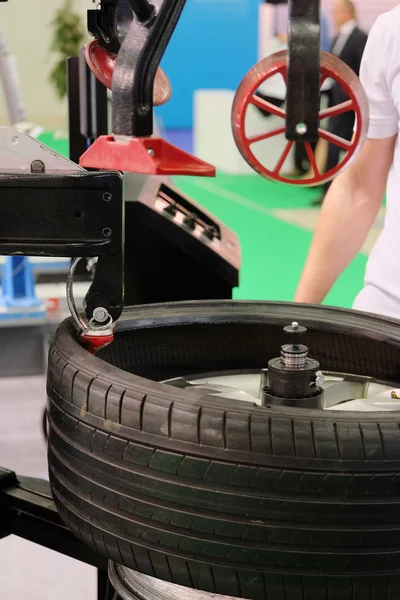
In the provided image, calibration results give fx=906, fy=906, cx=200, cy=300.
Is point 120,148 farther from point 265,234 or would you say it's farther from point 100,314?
point 265,234

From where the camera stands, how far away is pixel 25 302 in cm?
330

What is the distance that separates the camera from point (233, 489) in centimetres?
85

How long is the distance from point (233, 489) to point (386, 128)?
1.04 metres

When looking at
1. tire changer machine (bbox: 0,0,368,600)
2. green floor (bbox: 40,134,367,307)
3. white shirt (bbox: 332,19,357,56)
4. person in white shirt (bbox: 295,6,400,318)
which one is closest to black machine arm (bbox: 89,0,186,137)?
tire changer machine (bbox: 0,0,368,600)

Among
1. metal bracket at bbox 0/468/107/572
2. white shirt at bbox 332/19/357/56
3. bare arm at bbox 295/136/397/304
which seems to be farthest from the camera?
white shirt at bbox 332/19/357/56

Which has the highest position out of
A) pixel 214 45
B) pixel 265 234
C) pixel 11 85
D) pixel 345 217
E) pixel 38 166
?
pixel 38 166

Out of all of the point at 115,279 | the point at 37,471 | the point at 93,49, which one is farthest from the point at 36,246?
the point at 37,471

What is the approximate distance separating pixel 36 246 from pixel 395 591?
0.49 m

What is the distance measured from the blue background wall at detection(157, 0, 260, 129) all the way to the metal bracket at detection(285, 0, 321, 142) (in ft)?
39.5

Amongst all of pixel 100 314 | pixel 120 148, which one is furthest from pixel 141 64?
pixel 100 314

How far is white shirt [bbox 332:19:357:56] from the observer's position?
7250 millimetres

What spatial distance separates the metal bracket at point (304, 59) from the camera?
2.74 ft

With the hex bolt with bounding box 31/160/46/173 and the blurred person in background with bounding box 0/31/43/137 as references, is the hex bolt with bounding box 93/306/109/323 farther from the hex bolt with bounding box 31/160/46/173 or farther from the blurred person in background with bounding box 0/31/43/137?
the blurred person in background with bounding box 0/31/43/137

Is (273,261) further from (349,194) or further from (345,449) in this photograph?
(345,449)
